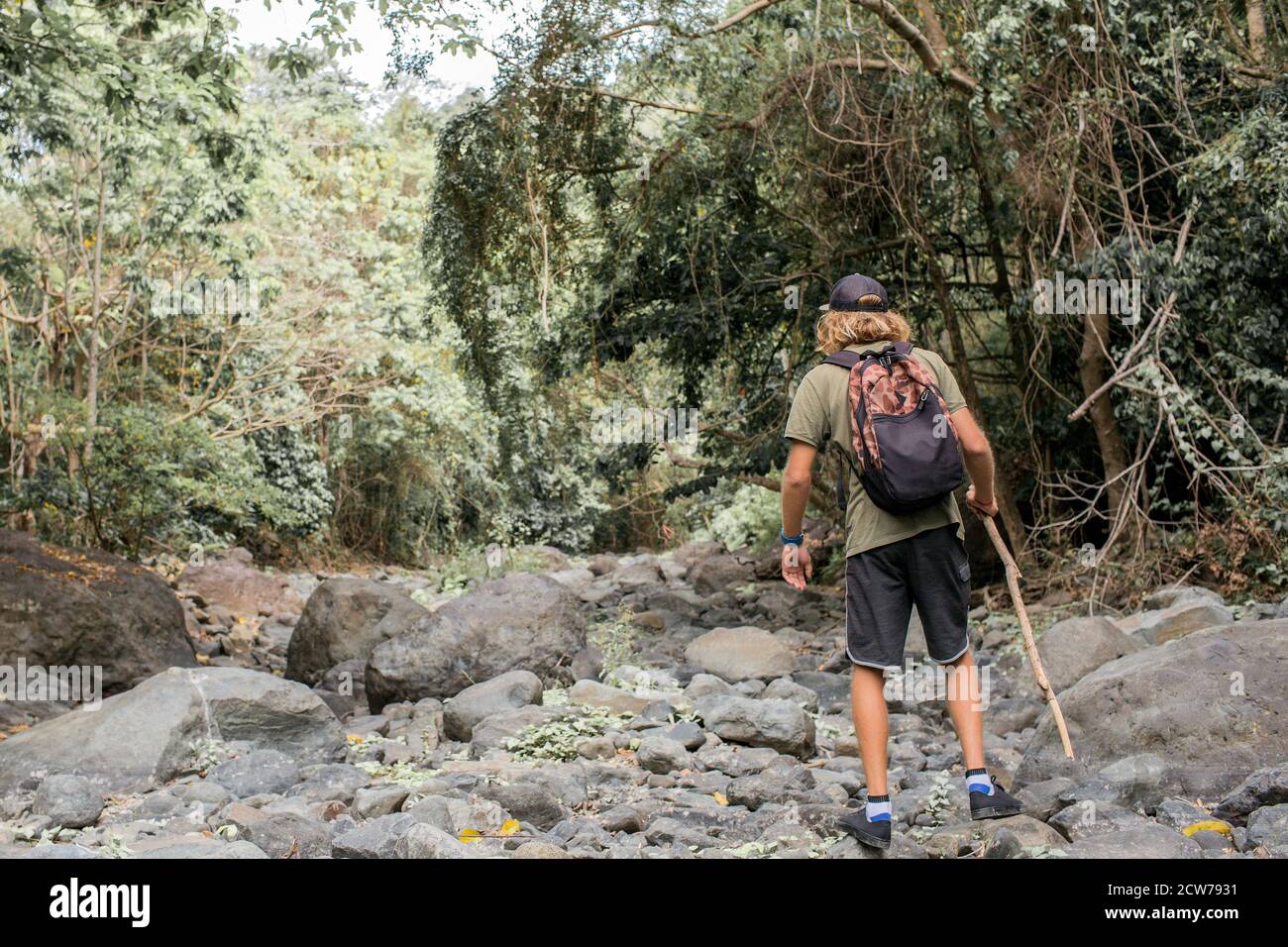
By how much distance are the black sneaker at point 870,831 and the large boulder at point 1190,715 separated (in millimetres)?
1485

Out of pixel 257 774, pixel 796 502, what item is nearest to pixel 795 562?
pixel 796 502

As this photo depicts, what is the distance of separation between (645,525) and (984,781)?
21390mm

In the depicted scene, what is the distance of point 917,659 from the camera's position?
940cm

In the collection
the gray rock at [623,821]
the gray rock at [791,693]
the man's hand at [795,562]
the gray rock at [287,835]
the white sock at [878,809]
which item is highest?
the man's hand at [795,562]

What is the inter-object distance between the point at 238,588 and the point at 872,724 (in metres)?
12.1

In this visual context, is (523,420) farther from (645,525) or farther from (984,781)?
(984,781)

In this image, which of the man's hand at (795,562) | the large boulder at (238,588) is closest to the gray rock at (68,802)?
the man's hand at (795,562)

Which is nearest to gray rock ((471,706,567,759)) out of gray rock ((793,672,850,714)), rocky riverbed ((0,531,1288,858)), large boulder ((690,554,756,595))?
rocky riverbed ((0,531,1288,858))

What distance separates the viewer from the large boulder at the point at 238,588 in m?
14.4

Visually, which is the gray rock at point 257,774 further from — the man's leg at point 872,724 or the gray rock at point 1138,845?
the gray rock at point 1138,845

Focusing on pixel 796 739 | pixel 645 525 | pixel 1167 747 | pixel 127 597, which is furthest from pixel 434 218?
pixel 645 525

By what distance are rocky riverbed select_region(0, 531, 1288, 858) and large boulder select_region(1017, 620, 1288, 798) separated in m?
0.01

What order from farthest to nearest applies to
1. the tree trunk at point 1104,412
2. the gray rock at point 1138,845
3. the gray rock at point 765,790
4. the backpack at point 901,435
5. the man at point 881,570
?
1. the tree trunk at point 1104,412
2. the gray rock at point 765,790
3. the man at point 881,570
4. the backpack at point 901,435
5. the gray rock at point 1138,845

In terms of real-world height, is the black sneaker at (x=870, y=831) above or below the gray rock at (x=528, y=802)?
above
